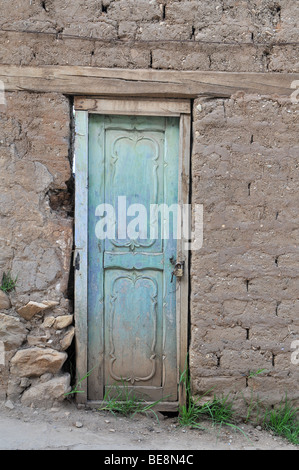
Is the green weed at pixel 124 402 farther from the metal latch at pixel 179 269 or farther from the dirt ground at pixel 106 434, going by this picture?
the metal latch at pixel 179 269

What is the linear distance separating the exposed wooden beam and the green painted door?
20cm

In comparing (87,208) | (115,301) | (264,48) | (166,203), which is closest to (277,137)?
(264,48)

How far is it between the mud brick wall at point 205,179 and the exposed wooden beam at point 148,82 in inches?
2.1

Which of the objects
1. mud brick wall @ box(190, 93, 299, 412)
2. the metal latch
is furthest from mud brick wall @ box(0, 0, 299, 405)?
the metal latch

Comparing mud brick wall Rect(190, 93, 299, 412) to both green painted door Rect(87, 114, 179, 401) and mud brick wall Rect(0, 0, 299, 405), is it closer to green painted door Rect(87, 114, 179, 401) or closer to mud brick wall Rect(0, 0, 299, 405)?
mud brick wall Rect(0, 0, 299, 405)

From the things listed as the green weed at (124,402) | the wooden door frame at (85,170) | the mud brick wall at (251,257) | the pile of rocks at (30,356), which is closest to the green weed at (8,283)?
the pile of rocks at (30,356)

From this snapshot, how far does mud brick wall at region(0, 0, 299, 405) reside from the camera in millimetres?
2826

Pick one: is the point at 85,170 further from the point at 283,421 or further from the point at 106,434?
the point at 283,421

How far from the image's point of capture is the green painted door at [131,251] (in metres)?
2.97

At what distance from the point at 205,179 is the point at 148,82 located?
743 mm

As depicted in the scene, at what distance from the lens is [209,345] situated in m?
2.85

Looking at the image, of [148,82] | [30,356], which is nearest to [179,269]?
[30,356]

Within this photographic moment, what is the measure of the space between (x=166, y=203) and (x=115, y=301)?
77cm

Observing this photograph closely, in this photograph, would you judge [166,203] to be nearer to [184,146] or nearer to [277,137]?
[184,146]
